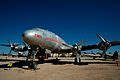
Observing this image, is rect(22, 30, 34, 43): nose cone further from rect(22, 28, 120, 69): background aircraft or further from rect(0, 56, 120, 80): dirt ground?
rect(0, 56, 120, 80): dirt ground

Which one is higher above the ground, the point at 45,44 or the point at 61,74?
the point at 45,44

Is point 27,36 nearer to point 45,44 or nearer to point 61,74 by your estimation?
point 45,44

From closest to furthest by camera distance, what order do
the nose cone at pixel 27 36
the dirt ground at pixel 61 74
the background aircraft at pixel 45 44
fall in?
the dirt ground at pixel 61 74 → the nose cone at pixel 27 36 → the background aircraft at pixel 45 44

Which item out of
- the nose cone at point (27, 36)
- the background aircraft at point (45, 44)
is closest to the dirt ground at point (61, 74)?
the background aircraft at point (45, 44)

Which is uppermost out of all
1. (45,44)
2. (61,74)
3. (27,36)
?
(27,36)

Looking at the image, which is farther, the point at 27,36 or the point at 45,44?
the point at 45,44

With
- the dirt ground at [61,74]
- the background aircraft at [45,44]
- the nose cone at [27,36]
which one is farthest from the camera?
the background aircraft at [45,44]

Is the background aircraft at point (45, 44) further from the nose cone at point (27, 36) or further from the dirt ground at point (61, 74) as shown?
the dirt ground at point (61, 74)

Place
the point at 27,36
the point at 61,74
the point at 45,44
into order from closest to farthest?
the point at 61,74 < the point at 27,36 < the point at 45,44

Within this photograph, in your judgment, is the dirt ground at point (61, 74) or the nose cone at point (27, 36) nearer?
the dirt ground at point (61, 74)

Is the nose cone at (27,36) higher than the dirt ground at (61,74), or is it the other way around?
the nose cone at (27,36)

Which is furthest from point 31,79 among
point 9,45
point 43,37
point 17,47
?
point 9,45

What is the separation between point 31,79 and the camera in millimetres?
11398

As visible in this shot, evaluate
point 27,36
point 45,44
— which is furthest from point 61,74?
point 45,44
